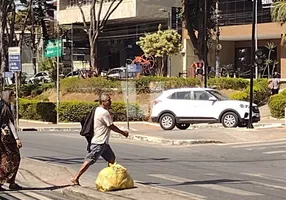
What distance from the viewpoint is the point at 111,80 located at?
1563 inches

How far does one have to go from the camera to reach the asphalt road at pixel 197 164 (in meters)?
11.5

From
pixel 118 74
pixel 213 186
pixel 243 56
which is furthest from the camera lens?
pixel 243 56

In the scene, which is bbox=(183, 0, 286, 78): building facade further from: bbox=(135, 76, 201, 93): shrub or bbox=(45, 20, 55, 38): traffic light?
bbox=(135, 76, 201, 93): shrub

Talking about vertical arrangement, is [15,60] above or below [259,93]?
above

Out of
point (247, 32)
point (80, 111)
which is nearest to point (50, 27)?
point (247, 32)

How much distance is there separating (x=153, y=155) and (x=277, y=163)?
3.55 m

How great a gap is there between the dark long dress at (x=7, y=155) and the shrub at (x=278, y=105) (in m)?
22.4

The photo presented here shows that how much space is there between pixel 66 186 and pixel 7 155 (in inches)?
48.6

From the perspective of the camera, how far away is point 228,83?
39500mm

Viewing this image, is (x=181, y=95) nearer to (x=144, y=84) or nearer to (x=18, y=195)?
(x=144, y=84)

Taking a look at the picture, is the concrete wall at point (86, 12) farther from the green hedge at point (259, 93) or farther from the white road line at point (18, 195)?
the white road line at point (18, 195)

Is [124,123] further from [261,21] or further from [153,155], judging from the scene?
[261,21]

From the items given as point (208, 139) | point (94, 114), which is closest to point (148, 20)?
point (208, 139)

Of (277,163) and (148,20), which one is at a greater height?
(148,20)
